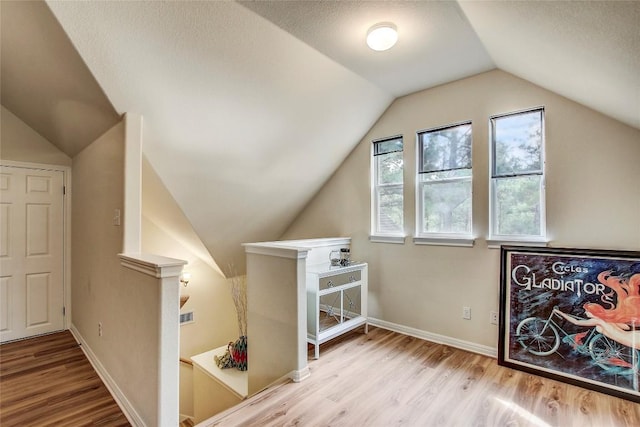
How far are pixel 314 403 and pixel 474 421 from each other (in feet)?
3.41

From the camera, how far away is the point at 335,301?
3.55 meters

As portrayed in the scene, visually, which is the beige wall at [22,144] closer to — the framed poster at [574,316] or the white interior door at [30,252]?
the white interior door at [30,252]

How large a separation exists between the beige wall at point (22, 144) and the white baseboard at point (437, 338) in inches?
167

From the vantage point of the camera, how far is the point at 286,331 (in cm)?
253

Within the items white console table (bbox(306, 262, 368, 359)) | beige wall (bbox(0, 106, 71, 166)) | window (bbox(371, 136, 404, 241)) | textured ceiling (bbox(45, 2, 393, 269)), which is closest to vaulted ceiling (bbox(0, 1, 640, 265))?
textured ceiling (bbox(45, 2, 393, 269))

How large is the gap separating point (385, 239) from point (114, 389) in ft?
9.18

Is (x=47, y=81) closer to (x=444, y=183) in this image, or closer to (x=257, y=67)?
(x=257, y=67)

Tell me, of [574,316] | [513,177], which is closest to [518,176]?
[513,177]

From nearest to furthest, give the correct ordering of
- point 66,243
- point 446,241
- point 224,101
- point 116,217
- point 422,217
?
point 116,217
point 224,101
point 446,241
point 422,217
point 66,243

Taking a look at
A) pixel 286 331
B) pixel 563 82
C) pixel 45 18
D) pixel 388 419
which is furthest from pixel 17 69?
pixel 563 82

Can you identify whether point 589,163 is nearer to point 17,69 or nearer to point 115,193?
point 115,193

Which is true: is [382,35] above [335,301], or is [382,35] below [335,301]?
above

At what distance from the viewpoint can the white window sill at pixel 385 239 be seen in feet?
11.0

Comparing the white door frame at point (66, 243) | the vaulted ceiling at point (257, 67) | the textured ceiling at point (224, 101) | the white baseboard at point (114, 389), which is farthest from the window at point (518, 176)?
the white door frame at point (66, 243)
